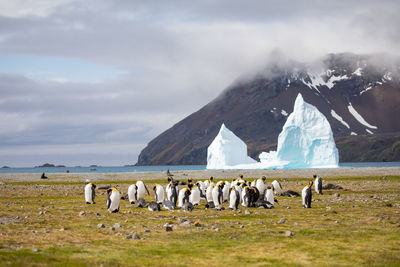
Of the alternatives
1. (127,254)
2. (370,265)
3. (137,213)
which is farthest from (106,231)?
(370,265)

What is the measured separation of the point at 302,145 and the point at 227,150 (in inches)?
566

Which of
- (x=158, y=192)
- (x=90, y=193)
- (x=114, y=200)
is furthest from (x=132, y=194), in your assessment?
(x=114, y=200)

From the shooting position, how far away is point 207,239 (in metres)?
13.3

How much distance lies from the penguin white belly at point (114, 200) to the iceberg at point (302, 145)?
7185 centimetres

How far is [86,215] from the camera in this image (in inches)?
768

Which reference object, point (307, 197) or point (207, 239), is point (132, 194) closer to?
point (307, 197)

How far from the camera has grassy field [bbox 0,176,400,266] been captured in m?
10.5

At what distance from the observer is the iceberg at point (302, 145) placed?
302 ft

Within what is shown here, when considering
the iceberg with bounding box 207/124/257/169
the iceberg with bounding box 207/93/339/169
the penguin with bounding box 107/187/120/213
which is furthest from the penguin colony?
the iceberg with bounding box 207/124/257/169

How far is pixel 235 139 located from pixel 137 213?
7819 cm

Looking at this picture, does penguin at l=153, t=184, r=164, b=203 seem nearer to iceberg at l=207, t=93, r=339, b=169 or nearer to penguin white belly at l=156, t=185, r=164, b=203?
penguin white belly at l=156, t=185, r=164, b=203

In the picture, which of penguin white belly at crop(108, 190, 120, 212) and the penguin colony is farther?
the penguin colony

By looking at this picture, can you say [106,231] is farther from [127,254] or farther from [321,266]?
[321,266]

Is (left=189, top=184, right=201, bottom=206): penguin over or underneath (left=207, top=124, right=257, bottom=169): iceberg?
underneath
